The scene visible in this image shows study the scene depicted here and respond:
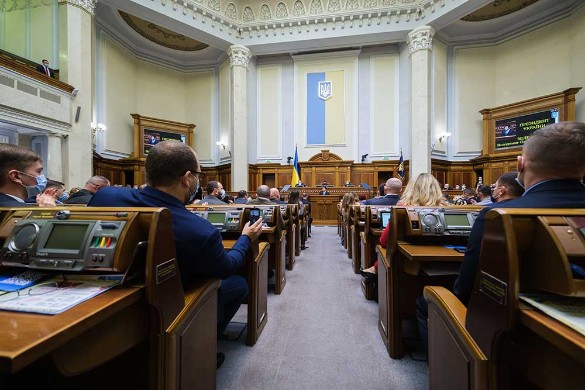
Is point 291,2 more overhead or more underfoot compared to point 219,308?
more overhead

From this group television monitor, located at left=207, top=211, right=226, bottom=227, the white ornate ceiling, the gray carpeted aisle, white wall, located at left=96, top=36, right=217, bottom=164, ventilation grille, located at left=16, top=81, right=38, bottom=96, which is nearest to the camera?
the gray carpeted aisle

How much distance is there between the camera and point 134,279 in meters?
1.07

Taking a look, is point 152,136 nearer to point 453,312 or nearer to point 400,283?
point 400,283

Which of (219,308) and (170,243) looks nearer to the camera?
(170,243)

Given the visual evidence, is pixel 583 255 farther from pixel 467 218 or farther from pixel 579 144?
pixel 467 218

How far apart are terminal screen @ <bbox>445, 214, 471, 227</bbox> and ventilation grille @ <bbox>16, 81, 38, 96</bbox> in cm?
799

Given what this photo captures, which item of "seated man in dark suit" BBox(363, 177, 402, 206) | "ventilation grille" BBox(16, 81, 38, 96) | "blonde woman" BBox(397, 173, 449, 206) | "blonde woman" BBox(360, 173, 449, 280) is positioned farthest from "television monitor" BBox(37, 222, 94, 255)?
"ventilation grille" BBox(16, 81, 38, 96)

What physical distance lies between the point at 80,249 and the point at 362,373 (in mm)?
1745

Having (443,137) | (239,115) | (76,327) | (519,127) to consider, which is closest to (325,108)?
(239,115)

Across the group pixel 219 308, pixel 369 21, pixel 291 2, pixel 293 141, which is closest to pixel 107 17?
pixel 291 2

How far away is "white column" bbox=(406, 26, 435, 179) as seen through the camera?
31.6 feet

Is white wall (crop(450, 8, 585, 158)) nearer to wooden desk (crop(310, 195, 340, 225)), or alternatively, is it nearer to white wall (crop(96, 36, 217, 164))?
wooden desk (crop(310, 195, 340, 225))

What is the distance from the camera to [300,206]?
594cm

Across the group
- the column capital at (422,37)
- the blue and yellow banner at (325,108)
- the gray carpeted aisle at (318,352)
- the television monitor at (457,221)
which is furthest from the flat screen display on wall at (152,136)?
the television monitor at (457,221)
